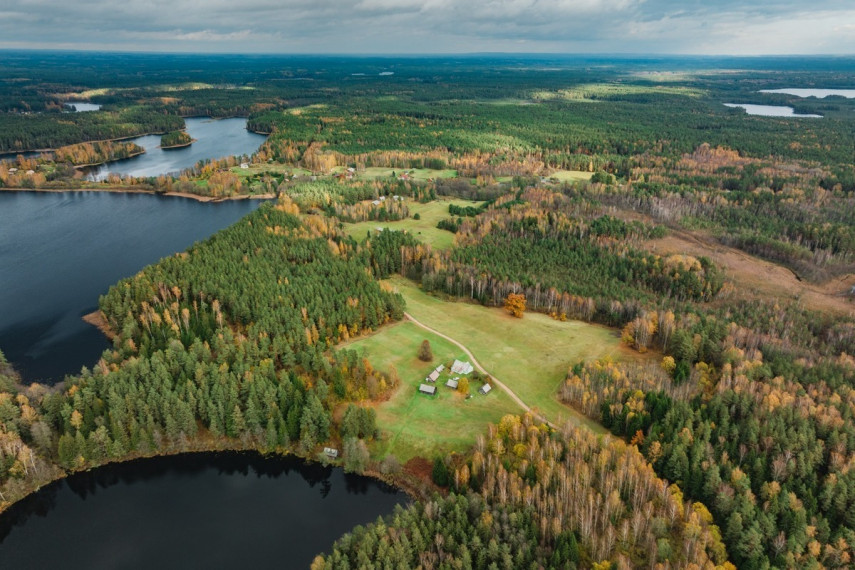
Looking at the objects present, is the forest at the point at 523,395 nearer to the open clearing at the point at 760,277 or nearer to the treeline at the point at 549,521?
the treeline at the point at 549,521

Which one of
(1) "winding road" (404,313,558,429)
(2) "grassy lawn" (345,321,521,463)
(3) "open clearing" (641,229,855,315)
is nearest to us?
(2) "grassy lawn" (345,321,521,463)

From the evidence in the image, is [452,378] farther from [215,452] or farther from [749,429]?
[749,429]

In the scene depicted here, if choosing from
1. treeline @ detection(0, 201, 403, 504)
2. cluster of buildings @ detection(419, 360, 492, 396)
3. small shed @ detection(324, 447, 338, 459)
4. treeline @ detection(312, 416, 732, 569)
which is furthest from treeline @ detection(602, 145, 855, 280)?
small shed @ detection(324, 447, 338, 459)

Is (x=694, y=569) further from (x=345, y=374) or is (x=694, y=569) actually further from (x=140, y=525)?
(x=140, y=525)

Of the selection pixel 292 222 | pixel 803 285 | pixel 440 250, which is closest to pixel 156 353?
pixel 292 222

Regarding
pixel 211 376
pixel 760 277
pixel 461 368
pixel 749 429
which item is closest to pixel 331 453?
pixel 211 376

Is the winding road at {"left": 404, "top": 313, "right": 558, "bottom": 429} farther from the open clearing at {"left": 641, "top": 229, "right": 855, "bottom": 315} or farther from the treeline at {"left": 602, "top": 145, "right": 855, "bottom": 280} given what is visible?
the treeline at {"left": 602, "top": 145, "right": 855, "bottom": 280}
